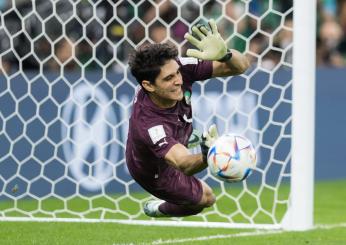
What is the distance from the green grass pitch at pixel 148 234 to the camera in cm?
789

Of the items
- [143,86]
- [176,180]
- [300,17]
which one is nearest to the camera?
[143,86]

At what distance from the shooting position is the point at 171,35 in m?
10.8

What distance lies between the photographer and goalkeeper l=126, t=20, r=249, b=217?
22.0 ft

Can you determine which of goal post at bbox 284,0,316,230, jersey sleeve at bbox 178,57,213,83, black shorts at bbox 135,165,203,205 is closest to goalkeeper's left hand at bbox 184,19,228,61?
jersey sleeve at bbox 178,57,213,83

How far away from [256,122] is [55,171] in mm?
2360

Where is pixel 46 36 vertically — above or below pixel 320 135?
above

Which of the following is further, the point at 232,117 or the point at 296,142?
the point at 232,117

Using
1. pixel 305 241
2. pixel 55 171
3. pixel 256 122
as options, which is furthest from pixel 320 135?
pixel 305 241

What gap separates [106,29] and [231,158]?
416 centimetres

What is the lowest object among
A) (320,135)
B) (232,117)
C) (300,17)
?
(320,135)

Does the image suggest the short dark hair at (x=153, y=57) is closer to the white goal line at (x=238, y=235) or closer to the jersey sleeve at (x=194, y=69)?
the jersey sleeve at (x=194, y=69)

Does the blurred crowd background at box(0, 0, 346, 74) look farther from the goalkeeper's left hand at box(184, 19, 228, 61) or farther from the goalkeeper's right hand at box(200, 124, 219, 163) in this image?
the goalkeeper's right hand at box(200, 124, 219, 163)

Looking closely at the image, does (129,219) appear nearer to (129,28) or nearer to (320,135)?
(129,28)

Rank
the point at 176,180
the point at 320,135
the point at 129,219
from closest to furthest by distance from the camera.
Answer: the point at 176,180 → the point at 129,219 → the point at 320,135
